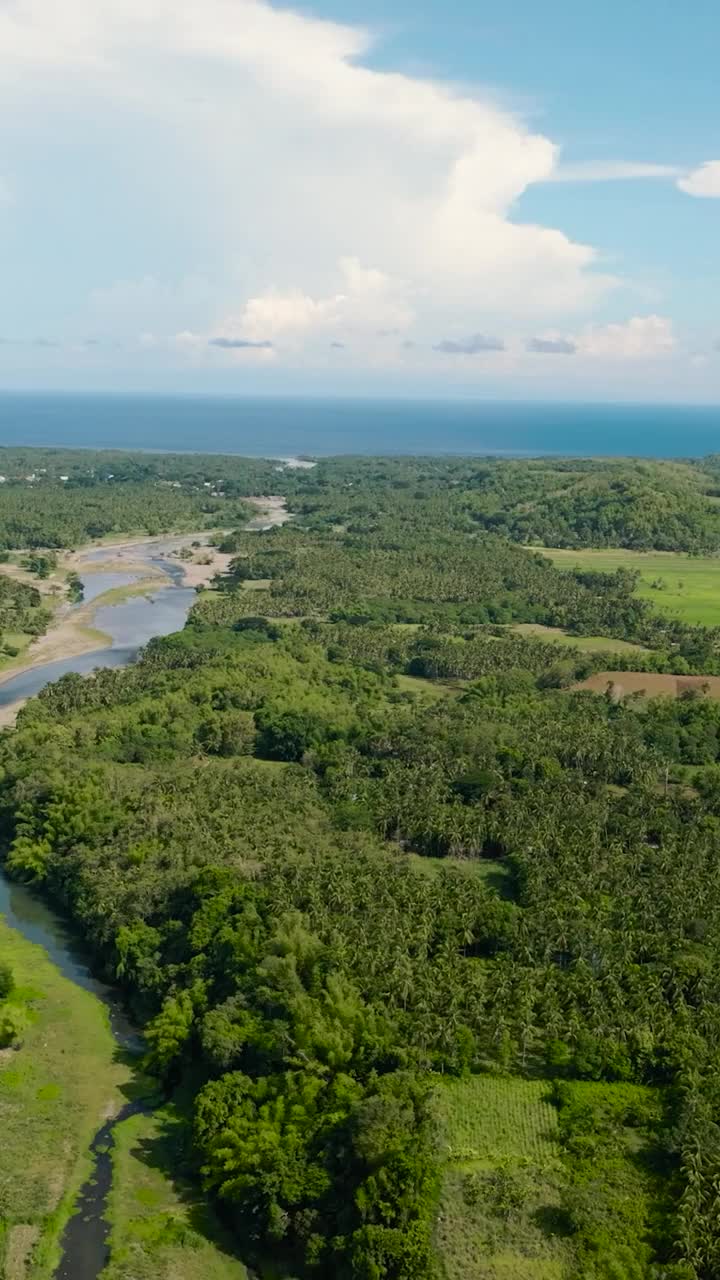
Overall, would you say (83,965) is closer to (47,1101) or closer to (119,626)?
(47,1101)

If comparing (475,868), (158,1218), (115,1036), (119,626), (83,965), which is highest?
(119,626)

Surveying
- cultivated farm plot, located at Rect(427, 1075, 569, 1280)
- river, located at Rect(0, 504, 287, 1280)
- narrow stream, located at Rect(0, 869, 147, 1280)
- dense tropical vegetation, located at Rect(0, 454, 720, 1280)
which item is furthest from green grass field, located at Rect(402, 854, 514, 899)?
river, located at Rect(0, 504, 287, 1280)

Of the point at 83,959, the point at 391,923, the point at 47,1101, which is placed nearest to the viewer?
the point at 47,1101

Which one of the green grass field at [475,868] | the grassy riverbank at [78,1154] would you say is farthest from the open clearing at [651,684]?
the grassy riverbank at [78,1154]

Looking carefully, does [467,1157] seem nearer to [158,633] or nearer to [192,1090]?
[192,1090]

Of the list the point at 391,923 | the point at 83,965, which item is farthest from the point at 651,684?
the point at 83,965

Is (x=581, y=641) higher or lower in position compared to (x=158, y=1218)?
higher

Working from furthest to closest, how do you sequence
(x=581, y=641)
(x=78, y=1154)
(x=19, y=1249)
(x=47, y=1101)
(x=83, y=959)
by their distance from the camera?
1. (x=581, y=641)
2. (x=83, y=959)
3. (x=47, y=1101)
4. (x=78, y=1154)
5. (x=19, y=1249)

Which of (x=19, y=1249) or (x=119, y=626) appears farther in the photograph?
(x=119, y=626)

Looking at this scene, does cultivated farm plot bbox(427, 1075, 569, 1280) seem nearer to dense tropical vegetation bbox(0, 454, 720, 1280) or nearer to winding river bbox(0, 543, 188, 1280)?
dense tropical vegetation bbox(0, 454, 720, 1280)
